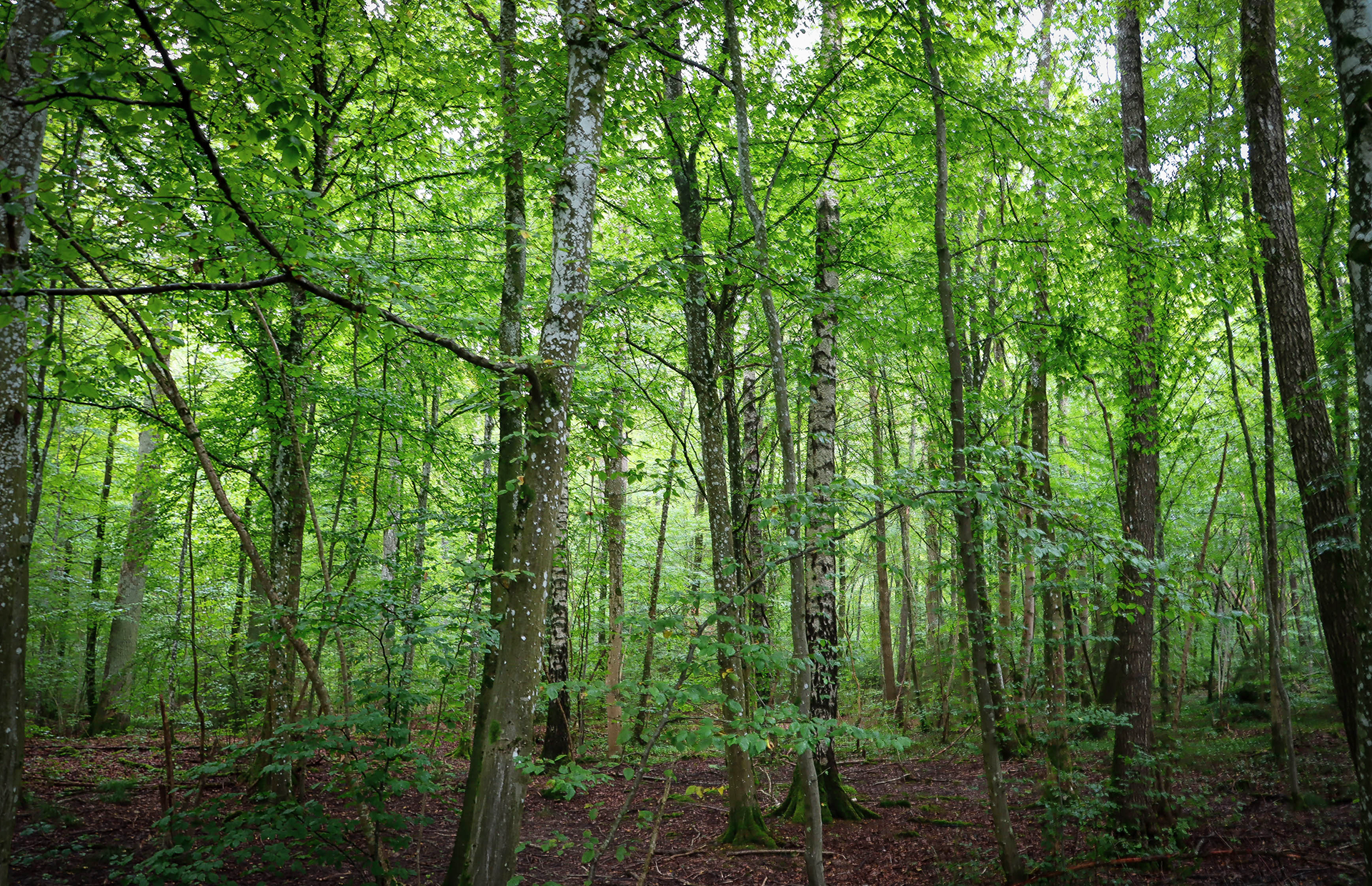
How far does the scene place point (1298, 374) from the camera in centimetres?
611

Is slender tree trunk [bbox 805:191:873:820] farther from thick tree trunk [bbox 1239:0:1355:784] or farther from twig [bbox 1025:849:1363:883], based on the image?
thick tree trunk [bbox 1239:0:1355:784]

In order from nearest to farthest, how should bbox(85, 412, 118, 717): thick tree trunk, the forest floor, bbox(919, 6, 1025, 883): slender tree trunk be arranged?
bbox(919, 6, 1025, 883): slender tree trunk < the forest floor < bbox(85, 412, 118, 717): thick tree trunk

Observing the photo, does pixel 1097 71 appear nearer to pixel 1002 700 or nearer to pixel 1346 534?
pixel 1346 534

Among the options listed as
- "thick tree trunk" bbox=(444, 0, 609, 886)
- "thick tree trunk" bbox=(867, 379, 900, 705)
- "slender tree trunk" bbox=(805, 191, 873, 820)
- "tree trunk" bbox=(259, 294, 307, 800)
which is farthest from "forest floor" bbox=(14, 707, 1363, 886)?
"thick tree trunk" bbox=(867, 379, 900, 705)

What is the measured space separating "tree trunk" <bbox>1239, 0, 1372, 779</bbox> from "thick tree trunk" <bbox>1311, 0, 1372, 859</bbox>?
8.11 ft

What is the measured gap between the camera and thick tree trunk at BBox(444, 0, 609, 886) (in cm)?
390

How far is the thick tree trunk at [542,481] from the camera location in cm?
390

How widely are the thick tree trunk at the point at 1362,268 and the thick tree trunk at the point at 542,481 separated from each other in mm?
4087

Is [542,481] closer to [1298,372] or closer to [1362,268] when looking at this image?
[1362,268]

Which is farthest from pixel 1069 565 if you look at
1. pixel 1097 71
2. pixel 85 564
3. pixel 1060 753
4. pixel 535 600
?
pixel 85 564

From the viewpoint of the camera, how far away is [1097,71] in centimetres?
1053

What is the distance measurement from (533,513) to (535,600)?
1.77ft

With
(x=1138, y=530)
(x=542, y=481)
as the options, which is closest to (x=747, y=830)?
(x=542, y=481)

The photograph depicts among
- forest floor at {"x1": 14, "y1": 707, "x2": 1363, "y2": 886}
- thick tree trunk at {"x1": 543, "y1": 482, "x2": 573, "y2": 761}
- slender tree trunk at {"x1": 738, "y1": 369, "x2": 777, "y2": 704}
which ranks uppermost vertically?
slender tree trunk at {"x1": 738, "y1": 369, "x2": 777, "y2": 704}
